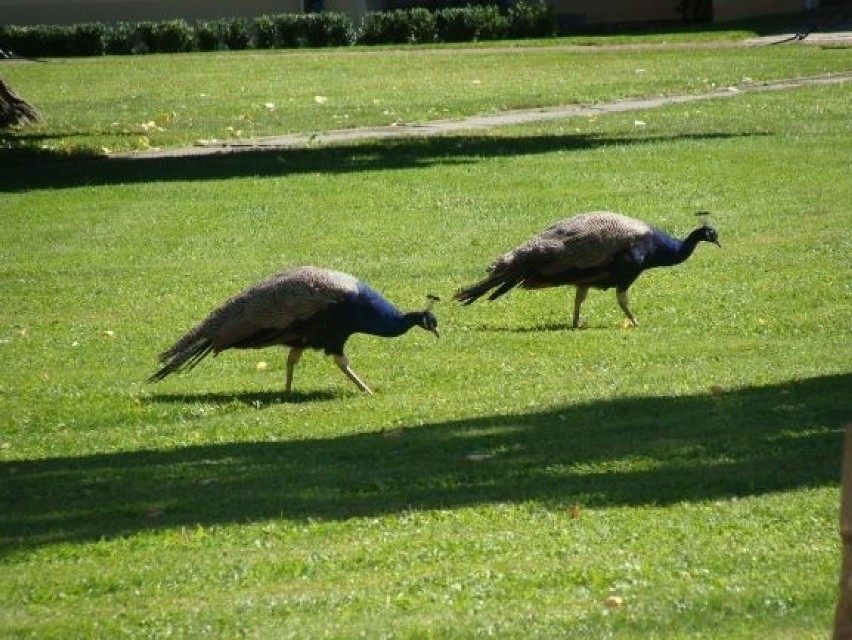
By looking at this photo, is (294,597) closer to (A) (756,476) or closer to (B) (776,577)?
(B) (776,577)

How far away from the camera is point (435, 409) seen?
36.7ft

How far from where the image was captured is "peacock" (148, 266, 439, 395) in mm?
11531

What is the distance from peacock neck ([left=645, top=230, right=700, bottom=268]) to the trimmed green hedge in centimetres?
2801

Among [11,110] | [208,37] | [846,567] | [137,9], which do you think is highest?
[846,567]

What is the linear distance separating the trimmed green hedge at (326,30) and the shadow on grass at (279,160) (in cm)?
1724

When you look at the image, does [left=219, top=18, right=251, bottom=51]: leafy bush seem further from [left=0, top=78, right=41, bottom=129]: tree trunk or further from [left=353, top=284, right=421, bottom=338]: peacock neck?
[left=353, top=284, right=421, bottom=338]: peacock neck

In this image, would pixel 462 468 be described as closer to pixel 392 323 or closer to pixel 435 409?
pixel 435 409

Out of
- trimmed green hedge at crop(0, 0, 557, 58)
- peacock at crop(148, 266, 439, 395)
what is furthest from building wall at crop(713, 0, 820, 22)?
peacock at crop(148, 266, 439, 395)

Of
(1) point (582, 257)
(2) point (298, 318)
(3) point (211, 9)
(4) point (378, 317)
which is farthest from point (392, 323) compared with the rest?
(3) point (211, 9)

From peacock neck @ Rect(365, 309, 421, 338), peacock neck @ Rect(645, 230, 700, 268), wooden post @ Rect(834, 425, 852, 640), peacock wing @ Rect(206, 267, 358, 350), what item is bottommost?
peacock neck @ Rect(645, 230, 700, 268)

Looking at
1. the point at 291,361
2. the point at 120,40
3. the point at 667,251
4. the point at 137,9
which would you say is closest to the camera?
the point at 291,361

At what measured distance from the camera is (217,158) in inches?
919

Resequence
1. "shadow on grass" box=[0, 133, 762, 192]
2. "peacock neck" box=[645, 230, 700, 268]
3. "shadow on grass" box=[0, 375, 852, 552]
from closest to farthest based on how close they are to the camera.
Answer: "shadow on grass" box=[0, 375, 852, 552], "peacock neck" box=[645, 230, 700, 268], "shadow on grass" box=[0, 133, 762, 192]

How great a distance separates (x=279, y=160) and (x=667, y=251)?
9870mm
